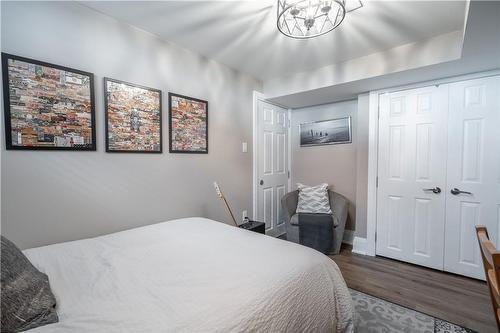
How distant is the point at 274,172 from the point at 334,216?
108 centimetres

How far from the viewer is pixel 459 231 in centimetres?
231

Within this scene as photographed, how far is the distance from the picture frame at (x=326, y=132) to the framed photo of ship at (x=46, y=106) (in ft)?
9.53

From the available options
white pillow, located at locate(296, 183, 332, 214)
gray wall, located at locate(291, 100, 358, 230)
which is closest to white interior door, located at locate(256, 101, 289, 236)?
gray wall, located at locate(291, 100, 358, 230)

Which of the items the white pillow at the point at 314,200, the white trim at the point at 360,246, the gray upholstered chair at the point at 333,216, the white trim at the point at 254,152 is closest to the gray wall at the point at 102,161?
the white trim at the point at 254,152

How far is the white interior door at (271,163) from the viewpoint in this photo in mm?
3234

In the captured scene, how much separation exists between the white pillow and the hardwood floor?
68cm

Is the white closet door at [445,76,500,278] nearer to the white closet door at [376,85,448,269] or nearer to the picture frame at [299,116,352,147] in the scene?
the white closet door at [376,85,448,269]

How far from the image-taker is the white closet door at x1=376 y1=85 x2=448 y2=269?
2414 millimetres

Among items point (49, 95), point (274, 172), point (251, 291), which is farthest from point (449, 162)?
point (49, 95)

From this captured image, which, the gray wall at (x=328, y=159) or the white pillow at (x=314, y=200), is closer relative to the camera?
the white pillow at (x=314, y=200)

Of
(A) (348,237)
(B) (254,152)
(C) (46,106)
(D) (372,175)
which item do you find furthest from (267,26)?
(A) (348,237)

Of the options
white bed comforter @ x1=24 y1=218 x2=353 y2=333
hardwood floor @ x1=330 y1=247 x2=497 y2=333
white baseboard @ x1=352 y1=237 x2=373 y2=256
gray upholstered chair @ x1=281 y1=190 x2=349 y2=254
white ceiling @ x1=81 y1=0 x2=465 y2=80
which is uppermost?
white ceiling @ x1=81 y1=0 x2=465 y2=80

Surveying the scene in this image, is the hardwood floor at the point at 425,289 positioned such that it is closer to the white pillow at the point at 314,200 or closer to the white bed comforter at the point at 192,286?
the white pillow at the point at 314,200

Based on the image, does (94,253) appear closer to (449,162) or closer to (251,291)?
(251,291)
